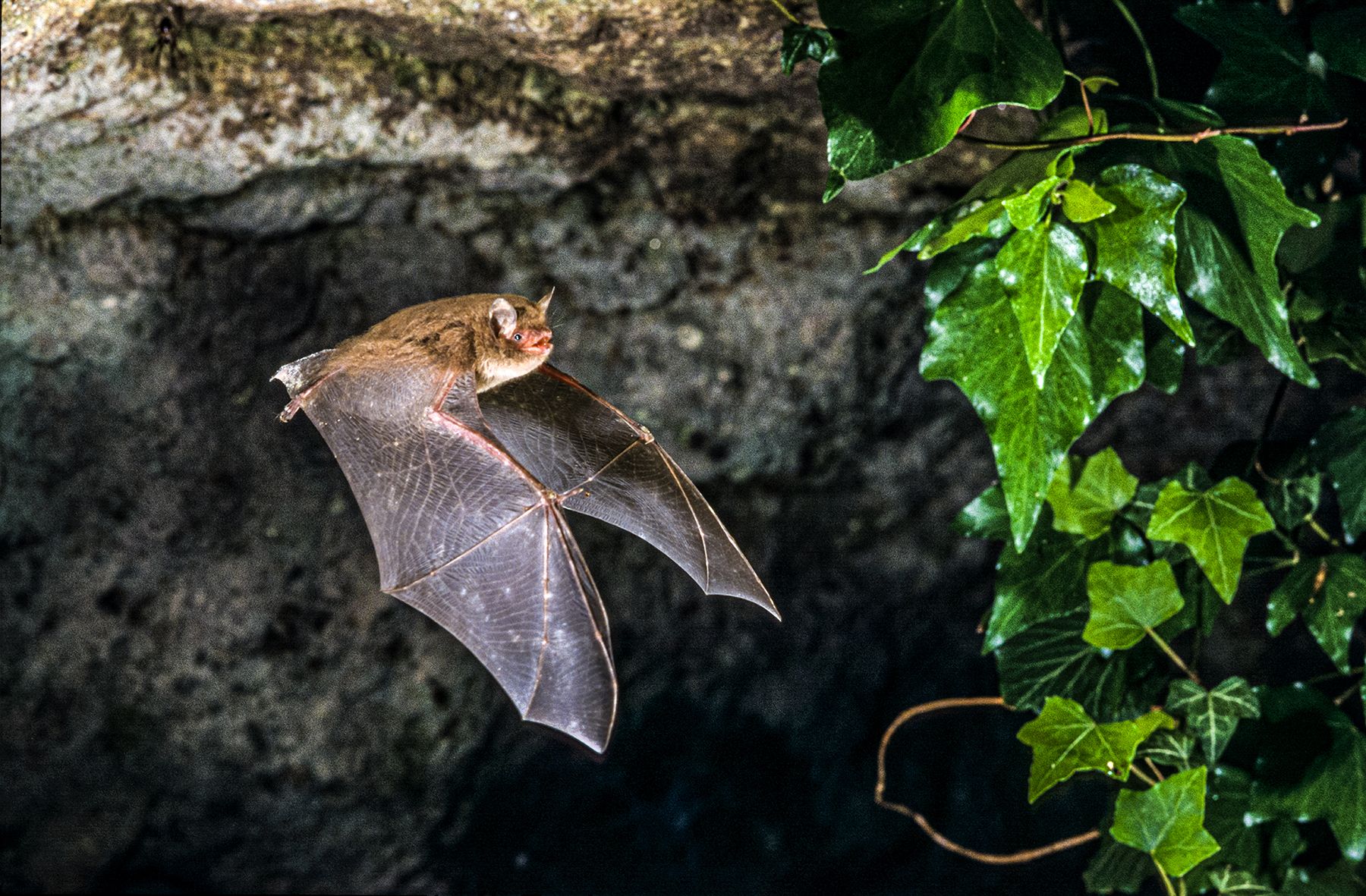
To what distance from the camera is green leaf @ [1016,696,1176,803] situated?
99 cm

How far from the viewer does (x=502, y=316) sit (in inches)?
32.5

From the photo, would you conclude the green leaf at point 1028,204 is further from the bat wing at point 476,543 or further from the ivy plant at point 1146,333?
the bat wing at point 476,543

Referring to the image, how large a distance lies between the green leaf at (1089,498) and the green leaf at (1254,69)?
0.35 metres

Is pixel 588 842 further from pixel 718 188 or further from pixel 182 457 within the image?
pixel 718 188

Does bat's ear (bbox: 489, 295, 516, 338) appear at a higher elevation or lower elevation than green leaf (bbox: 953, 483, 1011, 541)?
higher

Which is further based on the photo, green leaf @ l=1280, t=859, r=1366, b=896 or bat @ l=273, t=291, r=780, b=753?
green leaf @ l=1280, t=859, r=1366, b=896

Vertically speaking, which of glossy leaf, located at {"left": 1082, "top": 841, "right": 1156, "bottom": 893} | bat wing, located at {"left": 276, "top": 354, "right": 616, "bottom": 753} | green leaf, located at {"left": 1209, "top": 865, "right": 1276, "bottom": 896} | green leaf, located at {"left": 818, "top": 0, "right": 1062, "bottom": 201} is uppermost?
green leaf, located at {"left": 818, "top": 0, "right": 1062, "bottom": 201}

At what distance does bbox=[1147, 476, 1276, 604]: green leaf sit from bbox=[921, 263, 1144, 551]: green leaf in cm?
19

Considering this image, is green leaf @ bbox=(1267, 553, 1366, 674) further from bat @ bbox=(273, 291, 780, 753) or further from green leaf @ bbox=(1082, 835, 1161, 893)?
bat @ bbox=(273, 291, 780, 753)

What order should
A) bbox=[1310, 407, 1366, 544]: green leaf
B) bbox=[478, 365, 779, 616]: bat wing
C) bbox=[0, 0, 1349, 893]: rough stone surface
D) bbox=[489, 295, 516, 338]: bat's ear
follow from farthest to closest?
bbox=[0, 0, 1349, 893]: rough stone surface
bbox=[1310, 407, 1366, 544]: green leaf
bbox=[478, 365, 779, 616]: bat wing
bbox=[489, 295, 516, 338]: bat's ear

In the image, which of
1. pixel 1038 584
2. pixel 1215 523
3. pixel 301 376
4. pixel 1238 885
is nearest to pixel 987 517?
pixel 1038 584

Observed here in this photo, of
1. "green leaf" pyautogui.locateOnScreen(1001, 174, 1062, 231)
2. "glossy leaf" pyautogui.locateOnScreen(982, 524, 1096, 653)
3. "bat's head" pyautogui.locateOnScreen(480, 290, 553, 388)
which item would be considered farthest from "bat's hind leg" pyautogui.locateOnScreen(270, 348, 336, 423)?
"glossy leaf" pyautogui.locateOnScreen(982, 524, 1096, 653)

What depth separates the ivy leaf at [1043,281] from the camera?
0.84 m

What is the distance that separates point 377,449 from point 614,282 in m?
0.53
